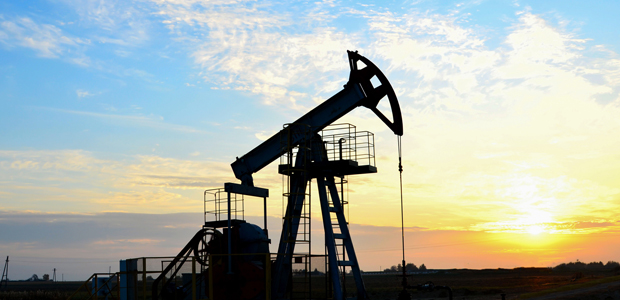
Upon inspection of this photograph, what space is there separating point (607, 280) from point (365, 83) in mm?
18458

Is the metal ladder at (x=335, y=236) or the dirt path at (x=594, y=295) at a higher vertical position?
the metal ladder at (x=335, y=236)

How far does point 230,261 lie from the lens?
14969 mm

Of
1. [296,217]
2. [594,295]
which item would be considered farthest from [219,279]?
[594,295]

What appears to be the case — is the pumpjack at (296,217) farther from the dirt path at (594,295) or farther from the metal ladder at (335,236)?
the dirt path at (594,295)

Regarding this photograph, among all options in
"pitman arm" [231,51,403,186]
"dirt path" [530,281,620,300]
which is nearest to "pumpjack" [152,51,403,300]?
"pitman arm" [231,51,403,186]

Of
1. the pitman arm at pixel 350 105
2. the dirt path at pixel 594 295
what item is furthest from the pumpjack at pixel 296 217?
the dirt path at pixel 594 295

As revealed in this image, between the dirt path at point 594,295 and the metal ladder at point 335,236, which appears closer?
the metal ladder at point 335,236

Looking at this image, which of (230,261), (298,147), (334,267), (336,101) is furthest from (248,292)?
(336,101)

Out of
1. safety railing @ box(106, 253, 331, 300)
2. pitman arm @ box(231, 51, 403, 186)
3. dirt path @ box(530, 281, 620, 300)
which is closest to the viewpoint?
safety railing @ box(106, 253, 331, 300)

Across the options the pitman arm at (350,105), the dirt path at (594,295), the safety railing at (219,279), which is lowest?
the dirt path at (594,295)

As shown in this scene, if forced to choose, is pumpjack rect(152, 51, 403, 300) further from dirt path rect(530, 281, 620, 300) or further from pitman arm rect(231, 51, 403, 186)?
dirt path rect(530, 281, 620, 300)

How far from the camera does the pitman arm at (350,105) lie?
1575 centimetres

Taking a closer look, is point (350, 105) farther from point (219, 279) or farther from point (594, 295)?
point (594, 295)

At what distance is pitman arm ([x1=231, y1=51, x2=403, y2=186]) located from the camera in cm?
1575
